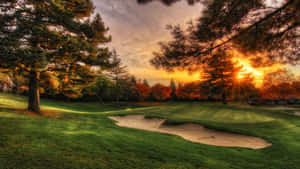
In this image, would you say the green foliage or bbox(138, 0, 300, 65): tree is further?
the green foliage

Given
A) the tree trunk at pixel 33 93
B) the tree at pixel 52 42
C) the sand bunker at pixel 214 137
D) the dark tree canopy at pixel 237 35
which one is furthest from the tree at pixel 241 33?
the tree trunk at pixel 33 93

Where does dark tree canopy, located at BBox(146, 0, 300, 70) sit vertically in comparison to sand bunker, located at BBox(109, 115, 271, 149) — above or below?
above

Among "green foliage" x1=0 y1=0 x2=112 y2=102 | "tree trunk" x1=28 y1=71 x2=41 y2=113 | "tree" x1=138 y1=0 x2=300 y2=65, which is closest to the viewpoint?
"tree" x1=138 y1=0 x2=300 y2=65

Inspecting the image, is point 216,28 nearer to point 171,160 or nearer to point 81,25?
point 171,160

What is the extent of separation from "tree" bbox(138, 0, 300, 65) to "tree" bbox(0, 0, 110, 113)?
24.3 ft

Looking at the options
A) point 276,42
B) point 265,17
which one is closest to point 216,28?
point 265,17

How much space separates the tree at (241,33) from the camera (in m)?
3.61

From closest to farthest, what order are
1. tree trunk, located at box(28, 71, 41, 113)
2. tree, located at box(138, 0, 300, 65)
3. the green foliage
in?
tree, located at box(138, 0, 300, 65), the green foliage, tree trunk, located at box(28, 71, 41, 113)

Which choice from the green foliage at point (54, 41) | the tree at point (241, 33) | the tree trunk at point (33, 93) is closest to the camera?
the tree at point (241, 33)

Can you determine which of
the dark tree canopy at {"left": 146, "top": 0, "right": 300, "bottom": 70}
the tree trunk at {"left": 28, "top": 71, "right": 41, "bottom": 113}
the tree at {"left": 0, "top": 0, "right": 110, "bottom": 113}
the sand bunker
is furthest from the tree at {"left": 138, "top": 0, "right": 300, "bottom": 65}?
the tree trunk at {"left": 28, "top": 71, "right": 41, "bottom": 113}

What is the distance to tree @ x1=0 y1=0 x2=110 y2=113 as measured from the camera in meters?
7.34

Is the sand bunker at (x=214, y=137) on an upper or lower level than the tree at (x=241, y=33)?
lower

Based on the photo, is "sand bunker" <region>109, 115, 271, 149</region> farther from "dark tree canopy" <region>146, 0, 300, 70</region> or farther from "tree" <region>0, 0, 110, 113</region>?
"tree" <region>0, 0, 110, 113</region>

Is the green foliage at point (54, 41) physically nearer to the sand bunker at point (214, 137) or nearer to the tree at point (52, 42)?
the tree at point (52, 42)
